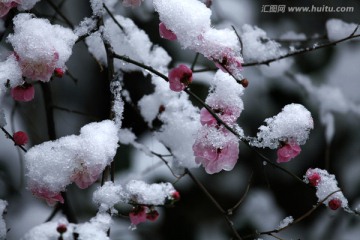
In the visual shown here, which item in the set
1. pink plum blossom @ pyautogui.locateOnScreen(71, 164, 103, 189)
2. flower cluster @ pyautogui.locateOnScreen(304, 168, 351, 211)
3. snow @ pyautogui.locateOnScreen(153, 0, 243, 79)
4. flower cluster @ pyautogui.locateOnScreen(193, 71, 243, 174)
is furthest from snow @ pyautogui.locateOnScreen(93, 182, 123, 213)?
flower cluster @ pyautogui.locateOnScreen(304, 168, 351, 211)

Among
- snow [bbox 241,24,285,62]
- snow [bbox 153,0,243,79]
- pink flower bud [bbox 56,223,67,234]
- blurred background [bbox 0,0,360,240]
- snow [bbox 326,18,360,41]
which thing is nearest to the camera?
pink flower bud [bbox 56,223,67,234]

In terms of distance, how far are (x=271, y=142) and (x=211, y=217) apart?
1632 mm

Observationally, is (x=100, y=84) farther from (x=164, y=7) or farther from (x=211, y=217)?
(x=164, y=7)

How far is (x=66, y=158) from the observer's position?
84 cm

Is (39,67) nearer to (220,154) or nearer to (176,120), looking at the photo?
(220,154)

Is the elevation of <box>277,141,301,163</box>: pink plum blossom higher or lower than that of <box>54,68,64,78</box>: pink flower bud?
lower

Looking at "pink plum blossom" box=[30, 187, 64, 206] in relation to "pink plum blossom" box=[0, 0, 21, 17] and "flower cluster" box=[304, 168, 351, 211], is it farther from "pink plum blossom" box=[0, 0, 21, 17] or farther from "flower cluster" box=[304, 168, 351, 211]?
Answer: "flower cluster" box=[304, 168, 351, 211]

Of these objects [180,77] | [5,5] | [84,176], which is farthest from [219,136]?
[5,5]

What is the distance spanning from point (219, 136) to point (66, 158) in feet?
0.89

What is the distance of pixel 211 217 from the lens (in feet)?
8.20

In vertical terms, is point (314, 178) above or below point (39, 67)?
below

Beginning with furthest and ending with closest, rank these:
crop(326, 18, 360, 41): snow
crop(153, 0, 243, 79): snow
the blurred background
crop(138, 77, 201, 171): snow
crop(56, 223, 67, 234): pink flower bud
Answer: the blurred background < crop(326, 18, 360, 41): snow < crop(138, 77, 201, 171): snow < crop(153, 0, 243, 79): snow < crop(56, 223, 67, 234): pink flower bud

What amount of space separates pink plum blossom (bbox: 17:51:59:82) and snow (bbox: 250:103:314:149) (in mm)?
387

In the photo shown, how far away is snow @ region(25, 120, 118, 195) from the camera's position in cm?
Result: 83
